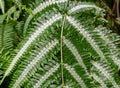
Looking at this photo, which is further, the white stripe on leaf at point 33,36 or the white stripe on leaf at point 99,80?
the white stripe on leaf at point 99,80

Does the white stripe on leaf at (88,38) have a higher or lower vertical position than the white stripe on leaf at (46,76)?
higher

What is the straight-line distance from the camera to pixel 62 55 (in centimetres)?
103

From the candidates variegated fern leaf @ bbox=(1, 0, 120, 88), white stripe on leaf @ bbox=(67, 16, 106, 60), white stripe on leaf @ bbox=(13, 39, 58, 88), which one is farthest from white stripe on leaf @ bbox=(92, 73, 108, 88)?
white stripe on leaf @ bbox=(13, 39, 58, 88)

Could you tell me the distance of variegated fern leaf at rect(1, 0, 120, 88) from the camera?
1.00 meters

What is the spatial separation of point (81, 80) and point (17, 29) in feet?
1.55

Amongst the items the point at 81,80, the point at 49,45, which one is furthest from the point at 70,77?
the point at 49,45

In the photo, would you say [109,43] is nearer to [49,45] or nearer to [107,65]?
[107,65]

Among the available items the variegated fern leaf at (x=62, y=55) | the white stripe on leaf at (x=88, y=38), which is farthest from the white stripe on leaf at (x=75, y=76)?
the white stripe on leaf at (x=88, y=38)

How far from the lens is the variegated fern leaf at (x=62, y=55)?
100 cm

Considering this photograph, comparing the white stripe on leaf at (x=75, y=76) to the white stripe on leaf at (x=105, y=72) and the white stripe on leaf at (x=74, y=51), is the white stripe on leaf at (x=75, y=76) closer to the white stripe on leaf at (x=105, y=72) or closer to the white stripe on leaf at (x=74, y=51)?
the white stripe on leaf at (x=74, y=51)

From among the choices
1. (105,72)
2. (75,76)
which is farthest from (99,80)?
(75,76)

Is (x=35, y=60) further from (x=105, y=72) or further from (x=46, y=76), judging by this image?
(x=105, y=72)

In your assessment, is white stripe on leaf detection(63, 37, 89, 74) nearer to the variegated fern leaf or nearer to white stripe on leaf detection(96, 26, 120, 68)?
the variegated fern leaf

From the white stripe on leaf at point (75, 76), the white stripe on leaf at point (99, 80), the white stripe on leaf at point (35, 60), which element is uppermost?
the white stripe on leaf at point (35, 60)
